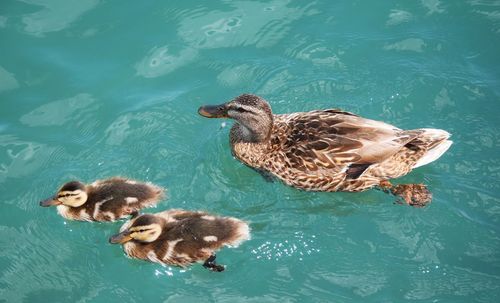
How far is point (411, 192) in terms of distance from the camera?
4824 mm

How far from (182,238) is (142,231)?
299mm

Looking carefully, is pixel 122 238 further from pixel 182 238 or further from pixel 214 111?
pixel 214 111

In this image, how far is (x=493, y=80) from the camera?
5586 millimetres

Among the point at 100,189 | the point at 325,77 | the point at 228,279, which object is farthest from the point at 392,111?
the point at 100,189

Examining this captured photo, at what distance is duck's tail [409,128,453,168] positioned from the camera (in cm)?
492

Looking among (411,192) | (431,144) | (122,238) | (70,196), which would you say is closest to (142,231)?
(122,238)

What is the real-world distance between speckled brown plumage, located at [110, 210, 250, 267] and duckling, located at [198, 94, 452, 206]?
717mm

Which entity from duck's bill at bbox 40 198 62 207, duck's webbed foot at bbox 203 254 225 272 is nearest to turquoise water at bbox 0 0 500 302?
duck's webbed foot at bbox 203 254 225 272

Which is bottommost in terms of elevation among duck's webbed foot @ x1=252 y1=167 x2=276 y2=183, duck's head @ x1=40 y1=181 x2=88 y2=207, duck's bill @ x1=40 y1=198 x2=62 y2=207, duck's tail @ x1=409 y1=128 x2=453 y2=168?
duck's webbed foot @ x1=252 y1=167 x2=276 y2=183

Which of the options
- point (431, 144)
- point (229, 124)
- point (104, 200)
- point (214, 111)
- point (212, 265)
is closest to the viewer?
point (212, 265)

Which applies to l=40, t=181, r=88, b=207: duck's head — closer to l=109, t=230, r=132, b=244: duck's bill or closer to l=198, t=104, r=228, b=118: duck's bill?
l=109, t=230, r=132, b=244: duck's bill

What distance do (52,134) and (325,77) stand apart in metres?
2.52

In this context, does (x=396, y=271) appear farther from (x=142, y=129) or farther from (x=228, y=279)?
(x=142, y=129)

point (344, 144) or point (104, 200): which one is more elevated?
point (344, 144)
